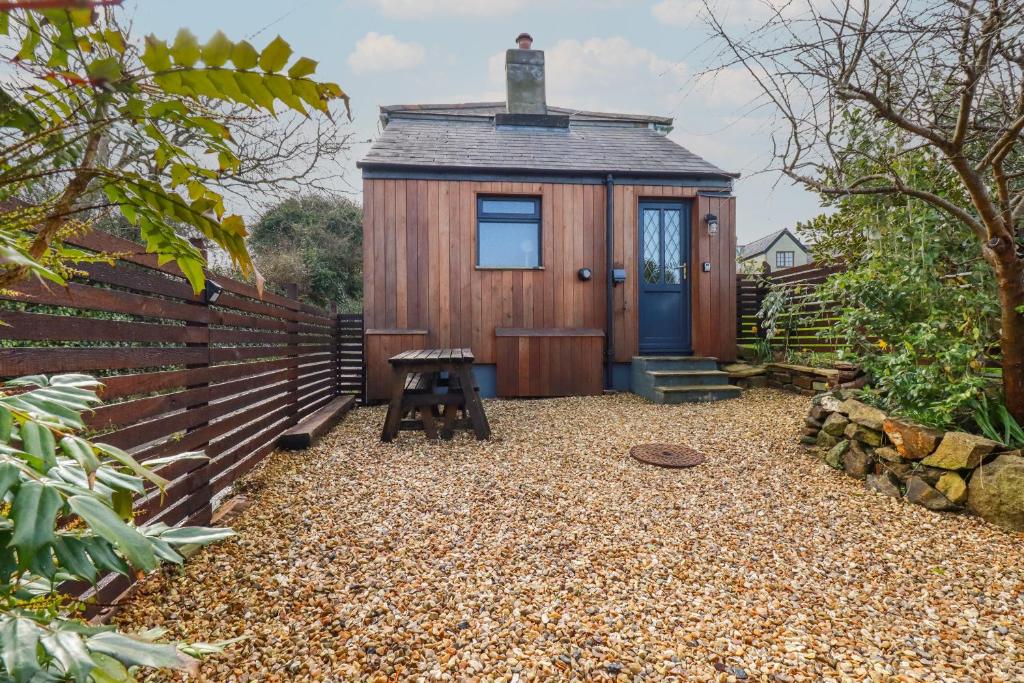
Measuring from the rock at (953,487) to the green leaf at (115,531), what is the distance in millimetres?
3182

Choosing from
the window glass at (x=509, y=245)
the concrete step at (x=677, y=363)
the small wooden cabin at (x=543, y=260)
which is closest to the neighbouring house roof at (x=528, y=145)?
the small wooden cabin at (x=543, y=260)

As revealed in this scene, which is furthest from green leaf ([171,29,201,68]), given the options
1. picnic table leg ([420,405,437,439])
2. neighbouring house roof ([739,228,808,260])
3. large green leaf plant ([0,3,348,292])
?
neighbouring house roof ([739,228,808,260])

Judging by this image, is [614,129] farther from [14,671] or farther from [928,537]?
[14,671]

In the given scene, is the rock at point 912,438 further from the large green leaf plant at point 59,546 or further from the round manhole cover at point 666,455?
the large green leaf plant at point 59,546

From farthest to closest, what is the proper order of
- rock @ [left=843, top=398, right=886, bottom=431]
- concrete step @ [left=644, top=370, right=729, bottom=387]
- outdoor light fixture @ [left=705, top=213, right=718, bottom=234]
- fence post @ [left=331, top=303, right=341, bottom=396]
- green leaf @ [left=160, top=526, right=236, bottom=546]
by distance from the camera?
outdoor light fixture @ [left=705, top=213, right=718, bottom=234]
fence post @ [left=331, top=303, right=341, bottom=396]
concrete step @ [left=644, top=370, right=729, bottom=387]
rock @ [left=843, top=398, right=886, bottom=431]
green leaf @ [left=160, top=526, right=236, bottom=546]

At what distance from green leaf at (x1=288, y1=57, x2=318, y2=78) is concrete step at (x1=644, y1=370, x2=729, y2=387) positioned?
16.7 ft

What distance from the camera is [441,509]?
7.93ft

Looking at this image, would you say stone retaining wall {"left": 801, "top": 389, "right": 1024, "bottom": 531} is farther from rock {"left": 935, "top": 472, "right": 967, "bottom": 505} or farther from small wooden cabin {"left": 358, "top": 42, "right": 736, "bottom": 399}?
small wooden cabin {"left": 358, "top": 42, "right": 736, "bottom": 399}

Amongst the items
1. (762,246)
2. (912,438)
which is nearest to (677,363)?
(912,438)

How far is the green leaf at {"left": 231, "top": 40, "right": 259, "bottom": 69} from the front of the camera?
0.57 metres

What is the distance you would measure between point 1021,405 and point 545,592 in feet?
8.87

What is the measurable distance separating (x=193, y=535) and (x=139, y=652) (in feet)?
0.69

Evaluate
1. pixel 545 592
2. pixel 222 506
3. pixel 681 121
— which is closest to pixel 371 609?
pixel 545 592

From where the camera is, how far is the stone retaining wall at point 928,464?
2.20m
